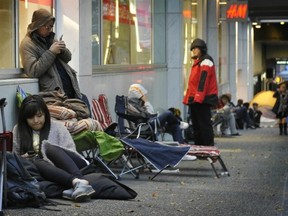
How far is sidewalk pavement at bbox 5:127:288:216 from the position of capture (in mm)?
8312

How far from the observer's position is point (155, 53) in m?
20.0

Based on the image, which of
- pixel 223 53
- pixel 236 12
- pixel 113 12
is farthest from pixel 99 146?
pixel 223 53

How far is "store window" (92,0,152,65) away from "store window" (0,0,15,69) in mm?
3111

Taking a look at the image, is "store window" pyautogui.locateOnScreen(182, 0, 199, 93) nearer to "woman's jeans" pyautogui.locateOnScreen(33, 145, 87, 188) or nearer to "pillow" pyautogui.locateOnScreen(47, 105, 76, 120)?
"pillow" pyautogui.locateOnScreen(47, 105, 76, 120)

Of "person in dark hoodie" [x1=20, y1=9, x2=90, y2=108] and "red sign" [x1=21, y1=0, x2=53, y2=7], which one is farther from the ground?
"red sign" [x1=21, y1=0, x2=53, y2=7]

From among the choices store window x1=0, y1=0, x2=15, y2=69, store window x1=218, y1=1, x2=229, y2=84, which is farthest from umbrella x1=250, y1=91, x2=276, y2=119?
store window x1=0, y1=0, x2=15, y2=69

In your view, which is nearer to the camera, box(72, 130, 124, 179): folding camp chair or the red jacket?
box(72, 130, 124, 179): folding camp chair

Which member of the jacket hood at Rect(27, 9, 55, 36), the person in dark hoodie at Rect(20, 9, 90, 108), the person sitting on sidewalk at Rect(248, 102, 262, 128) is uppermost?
the jacket hood at Rect(27, 9, 55, 36)

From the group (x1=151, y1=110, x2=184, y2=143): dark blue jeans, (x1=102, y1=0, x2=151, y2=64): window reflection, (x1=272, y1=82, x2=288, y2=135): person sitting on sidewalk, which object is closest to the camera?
(x1=151, y1=110, x2=184, y2=143): dark blue jeans

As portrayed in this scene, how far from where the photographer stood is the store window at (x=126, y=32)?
1509 cm

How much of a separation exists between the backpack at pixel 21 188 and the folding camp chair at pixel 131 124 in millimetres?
3956

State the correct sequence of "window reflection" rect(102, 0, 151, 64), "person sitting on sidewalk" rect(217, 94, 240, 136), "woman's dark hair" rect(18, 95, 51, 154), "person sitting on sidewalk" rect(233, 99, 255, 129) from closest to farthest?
"woman's dark hair" rect(18, 95, 51, 154) < "window reflection" rect(102, 0, 151, 64) < "person sitting on sidewalk" rect(217, 94, 240, 136) < "person sitting on sidewalk" rect(233, 99, 255, 129)

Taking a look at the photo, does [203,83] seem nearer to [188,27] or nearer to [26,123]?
[26,123]

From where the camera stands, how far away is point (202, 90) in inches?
551
